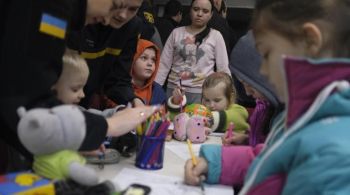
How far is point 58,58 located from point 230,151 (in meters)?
0.51

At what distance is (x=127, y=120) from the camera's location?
1.09 metres

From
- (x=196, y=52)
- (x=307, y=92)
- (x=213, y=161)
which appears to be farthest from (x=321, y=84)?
(x=196, y=52)

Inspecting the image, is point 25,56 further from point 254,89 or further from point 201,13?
point 201,13

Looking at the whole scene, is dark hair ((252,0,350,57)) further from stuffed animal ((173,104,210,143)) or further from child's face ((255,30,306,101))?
stuffed animal ((173,104,210,143))

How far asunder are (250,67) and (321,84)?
610 mm

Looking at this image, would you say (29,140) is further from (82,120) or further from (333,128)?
(333,128)

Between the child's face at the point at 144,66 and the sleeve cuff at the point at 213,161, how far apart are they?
4.10 feet

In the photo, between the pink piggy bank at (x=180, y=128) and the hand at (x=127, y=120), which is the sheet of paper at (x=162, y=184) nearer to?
the hand at (x=127, y=120)

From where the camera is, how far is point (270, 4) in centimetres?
90

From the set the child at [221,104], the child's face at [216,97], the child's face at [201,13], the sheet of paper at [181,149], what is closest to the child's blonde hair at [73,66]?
the sheet of paper at [181,149]

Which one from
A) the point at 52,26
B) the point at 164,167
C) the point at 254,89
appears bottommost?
the point at 164,167

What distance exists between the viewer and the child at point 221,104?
175 cm

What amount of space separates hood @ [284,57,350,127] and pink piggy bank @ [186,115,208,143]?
70cm

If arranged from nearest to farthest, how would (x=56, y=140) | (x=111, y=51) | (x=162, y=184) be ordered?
(x=56, y=140) < (x=162, y=184) < (x=111, y=51)
